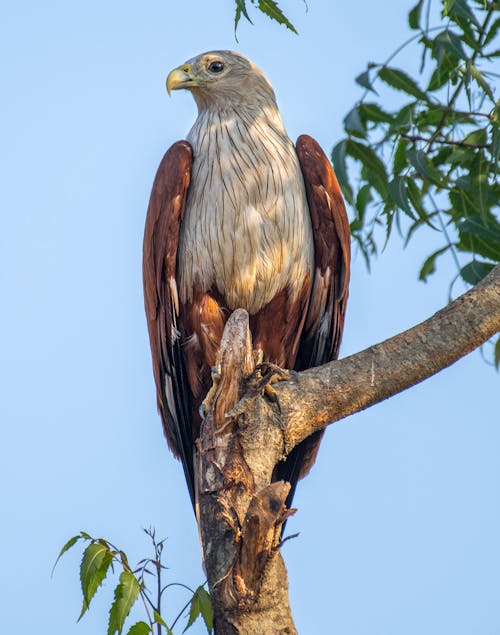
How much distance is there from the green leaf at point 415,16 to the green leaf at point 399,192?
624 mm

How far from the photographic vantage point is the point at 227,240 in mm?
4730

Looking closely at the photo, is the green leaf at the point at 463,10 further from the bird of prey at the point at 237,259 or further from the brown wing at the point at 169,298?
the brown wing at the point at 169,298

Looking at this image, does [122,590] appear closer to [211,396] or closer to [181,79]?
[211,396]

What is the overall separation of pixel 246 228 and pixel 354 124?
1.38 m

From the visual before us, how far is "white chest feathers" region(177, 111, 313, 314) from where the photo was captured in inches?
187

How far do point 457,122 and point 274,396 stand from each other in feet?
4.88

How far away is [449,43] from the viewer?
11.2ft

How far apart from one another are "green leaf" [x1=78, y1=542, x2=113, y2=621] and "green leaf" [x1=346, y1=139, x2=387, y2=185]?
1.72 metres

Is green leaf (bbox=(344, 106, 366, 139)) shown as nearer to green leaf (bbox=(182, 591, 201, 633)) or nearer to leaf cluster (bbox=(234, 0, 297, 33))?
leaf cluster (bbox=(234, 0, 297, 33))

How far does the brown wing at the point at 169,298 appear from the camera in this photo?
15.8ft

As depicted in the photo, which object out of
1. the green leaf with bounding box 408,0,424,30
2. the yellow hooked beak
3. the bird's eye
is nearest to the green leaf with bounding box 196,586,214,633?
the green leaf with bounding box 408,0,424,30

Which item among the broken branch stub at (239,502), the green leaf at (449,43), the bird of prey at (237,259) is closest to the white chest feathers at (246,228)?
the bird of prey at (237,259)

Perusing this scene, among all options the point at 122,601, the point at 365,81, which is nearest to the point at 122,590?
the point at 122,601

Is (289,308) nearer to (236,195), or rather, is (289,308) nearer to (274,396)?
(236,195)
